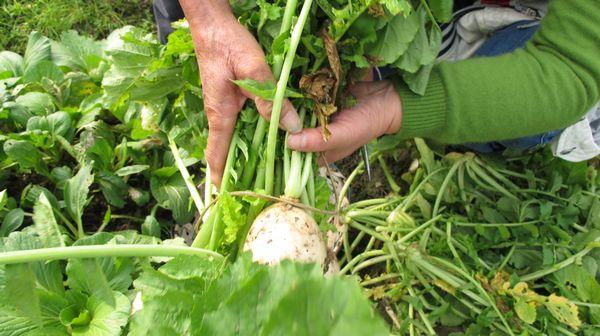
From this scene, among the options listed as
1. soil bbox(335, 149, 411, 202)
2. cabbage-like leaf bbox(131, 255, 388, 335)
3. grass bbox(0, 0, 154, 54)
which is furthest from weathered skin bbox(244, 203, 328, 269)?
grass bbox(0, 0, 154, 54)

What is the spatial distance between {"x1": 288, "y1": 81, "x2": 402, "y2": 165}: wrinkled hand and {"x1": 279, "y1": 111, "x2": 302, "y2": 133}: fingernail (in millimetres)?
15

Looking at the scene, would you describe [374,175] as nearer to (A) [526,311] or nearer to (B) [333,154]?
(B) [333,154]

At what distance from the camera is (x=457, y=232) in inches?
63.9

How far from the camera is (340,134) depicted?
114cm

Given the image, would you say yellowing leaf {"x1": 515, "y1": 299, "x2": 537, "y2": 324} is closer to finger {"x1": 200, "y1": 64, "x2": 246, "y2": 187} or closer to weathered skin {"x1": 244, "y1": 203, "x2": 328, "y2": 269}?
weathered skin {"x1": 244, "y1": 203, "x2": 328, "y2": 269}

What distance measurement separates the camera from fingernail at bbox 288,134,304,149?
1113 mm

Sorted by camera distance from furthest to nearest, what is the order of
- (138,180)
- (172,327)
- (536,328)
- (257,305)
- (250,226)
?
(138,180), (536,328), (250,226), (172,327), (257,305)

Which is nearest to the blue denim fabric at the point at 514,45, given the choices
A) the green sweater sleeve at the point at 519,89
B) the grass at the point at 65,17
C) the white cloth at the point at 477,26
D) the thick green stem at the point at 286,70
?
the white cloth at the point at 477,26

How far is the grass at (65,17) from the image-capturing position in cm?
236

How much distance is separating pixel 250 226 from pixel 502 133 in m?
0.68

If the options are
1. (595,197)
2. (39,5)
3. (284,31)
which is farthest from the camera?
(39,5)

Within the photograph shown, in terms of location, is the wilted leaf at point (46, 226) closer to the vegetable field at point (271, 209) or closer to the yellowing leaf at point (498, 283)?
the vegetable field at point (271, 209)

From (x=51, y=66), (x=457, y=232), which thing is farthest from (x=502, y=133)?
(x=51, y=66)

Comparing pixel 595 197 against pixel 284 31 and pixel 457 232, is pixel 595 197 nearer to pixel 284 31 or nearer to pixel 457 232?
pixel 457 232
